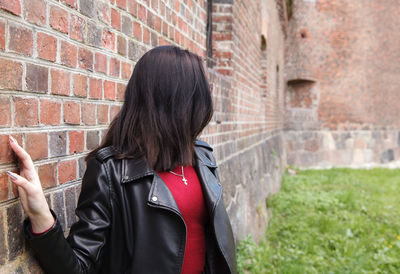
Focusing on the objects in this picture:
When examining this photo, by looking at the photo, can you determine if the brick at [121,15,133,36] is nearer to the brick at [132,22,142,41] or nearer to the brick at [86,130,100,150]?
the brick at [132,22,142,41]

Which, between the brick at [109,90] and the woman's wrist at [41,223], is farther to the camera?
the brick at [109,90]

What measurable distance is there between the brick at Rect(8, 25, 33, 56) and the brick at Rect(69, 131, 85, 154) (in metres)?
0.36

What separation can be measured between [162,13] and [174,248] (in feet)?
5.03

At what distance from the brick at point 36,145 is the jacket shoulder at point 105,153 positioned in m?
0.17

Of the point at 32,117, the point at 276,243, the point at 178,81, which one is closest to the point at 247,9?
the point at 276,243

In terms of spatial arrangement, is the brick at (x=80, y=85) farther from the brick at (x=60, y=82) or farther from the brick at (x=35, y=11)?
the brick at (x=35, y=11)

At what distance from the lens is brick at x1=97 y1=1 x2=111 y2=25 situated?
1.63 m

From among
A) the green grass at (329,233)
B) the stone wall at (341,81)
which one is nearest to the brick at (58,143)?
the green grass at (329,233)

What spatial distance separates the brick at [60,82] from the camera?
1314mm

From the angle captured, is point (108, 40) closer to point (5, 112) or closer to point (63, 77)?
point (63, 77)

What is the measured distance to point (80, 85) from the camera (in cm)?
149

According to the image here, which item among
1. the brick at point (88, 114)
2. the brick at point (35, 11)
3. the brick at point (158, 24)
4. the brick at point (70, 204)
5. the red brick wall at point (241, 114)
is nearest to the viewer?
the brick at point (35, 11)

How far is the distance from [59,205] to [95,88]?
0.50m

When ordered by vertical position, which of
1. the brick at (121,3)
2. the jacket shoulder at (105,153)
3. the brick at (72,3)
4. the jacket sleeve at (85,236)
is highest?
the brick at (121,3)
